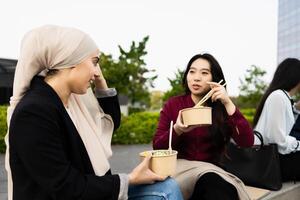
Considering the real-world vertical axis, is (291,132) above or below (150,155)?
below

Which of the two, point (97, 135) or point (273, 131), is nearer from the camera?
point (97, 135)

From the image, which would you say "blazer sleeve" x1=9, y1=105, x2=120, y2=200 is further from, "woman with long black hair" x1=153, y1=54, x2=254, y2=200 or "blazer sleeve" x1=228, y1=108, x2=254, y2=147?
"blazer sleeve" x1=228, y1=108, x2=254, y2=147

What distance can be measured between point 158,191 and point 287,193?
1806 mm

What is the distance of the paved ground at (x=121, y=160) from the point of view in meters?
4.63

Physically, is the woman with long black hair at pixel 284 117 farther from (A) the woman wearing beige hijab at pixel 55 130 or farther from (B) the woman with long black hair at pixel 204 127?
(A) the woman wearing beige hijab at pixel 55 130

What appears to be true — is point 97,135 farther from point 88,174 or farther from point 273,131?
point 273,131

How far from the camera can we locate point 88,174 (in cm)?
147

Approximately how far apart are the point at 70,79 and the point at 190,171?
1.06 meters

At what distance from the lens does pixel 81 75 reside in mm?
1451

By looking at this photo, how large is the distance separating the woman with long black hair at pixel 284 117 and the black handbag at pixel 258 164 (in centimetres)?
12

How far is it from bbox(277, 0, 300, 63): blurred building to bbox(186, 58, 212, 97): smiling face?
2406 inches

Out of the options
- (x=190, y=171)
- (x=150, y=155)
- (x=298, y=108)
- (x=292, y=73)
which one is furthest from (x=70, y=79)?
(x=298, y=108)

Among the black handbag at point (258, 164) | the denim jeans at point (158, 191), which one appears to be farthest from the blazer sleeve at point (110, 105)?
the black handbag at point (258, 164)

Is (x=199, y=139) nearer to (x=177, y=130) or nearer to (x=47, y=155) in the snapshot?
(x=177, y=130)
